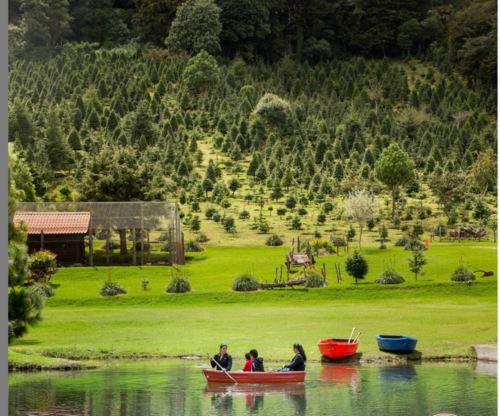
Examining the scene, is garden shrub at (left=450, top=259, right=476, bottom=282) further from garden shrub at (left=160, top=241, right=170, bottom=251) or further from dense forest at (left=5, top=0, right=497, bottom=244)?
garden shrub at (left=160, top=241, right=170, bottom=251)

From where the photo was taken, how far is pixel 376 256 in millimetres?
42969

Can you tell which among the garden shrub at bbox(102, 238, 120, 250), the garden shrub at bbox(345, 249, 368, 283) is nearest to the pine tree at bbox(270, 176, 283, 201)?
the garden shrub at bbox(102, 238, 120, 250)

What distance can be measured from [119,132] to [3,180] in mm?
47949

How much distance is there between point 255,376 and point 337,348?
410cm

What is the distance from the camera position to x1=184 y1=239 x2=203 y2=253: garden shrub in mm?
44562

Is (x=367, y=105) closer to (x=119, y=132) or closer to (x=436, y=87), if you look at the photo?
(x=436, y=87)

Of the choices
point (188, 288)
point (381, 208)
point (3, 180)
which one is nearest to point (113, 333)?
point (188, 288)

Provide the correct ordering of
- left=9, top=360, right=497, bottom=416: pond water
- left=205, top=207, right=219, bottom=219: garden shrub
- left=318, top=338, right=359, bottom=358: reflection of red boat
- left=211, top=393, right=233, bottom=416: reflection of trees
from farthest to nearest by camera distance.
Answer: left=205, top=207, right=219, bottom=219: garden shrub
left=318, top=338, right=359, bottom=358: reflection of red boat
left=211, top=393, right=233, bottom=416: reflection of trees
left=9, top=360, right=497, bottom=416: pond water

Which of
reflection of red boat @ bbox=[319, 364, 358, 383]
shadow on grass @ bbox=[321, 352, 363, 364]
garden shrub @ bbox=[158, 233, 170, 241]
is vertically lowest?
reflection of red boat @ bbox=[319, 364, 358, 383]

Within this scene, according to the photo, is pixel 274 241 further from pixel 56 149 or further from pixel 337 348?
pixel 337 348

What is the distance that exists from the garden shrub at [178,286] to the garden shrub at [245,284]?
1753 millimetres

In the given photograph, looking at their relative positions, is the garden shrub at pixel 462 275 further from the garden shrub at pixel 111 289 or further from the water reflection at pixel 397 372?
the garden shrub at pixel 111 289

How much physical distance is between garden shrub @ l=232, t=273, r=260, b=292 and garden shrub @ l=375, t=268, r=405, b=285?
4667 mm

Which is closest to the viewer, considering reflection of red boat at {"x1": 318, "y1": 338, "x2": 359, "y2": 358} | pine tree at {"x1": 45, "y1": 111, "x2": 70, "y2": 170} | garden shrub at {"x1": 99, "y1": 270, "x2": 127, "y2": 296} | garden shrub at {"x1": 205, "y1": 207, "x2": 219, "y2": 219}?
reflection of red boat at {"x1": 318, "y1": 338, "x2": 359, "y2": 358}
